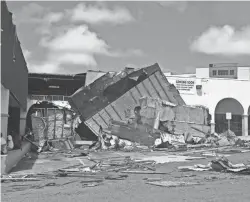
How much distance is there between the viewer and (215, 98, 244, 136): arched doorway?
3659 cm

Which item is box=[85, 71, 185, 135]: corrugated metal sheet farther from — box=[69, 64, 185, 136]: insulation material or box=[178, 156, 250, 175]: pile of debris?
box=[178, 156, 250, 175]: pile of debris

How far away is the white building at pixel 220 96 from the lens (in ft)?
114

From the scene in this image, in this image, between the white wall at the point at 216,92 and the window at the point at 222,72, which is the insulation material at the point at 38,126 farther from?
the window at the point at 222,72

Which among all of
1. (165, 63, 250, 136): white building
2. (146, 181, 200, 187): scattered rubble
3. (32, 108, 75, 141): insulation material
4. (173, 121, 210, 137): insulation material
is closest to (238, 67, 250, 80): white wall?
(165, 63, 250, 136): white building

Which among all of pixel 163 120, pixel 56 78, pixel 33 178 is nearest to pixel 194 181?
pixel 33 178

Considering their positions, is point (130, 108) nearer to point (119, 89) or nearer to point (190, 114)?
point (119, 89)

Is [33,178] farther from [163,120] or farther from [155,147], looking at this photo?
[163,120]

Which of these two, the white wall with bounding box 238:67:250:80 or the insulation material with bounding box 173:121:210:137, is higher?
the white wall with bounding box 238:67:250:80

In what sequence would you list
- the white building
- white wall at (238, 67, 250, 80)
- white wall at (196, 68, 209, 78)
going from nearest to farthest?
1. the white building
2. white wall at (238, 67, 250, 80)
3. white wall at (196, 68, 209, 78)

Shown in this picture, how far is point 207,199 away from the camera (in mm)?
6852

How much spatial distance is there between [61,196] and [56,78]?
1070 inches

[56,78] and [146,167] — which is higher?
[56,78]

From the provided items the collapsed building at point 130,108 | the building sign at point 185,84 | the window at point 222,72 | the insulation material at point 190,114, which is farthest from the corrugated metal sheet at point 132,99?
the window at point 222,72

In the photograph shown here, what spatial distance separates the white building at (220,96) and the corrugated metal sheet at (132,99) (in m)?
8.21
